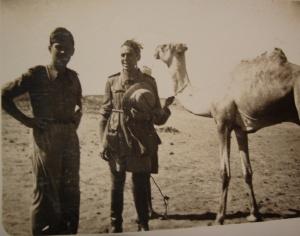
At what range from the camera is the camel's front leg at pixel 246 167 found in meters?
2.67

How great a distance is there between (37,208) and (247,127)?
1.42 meters

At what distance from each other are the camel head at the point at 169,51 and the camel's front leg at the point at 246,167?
634mm

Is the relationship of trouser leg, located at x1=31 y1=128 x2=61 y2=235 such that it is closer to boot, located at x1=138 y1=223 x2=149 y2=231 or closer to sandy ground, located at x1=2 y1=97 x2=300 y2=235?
sandy ground, located at x1=2 y1=97 x2=300 y2=235

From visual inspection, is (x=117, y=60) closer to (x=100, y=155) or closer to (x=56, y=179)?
(x=100, y=155)

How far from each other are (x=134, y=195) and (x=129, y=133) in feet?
1.23

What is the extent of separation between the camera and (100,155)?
2.49 metres

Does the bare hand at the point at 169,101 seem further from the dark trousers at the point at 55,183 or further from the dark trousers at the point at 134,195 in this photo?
the dark trousers at the point at 55,183

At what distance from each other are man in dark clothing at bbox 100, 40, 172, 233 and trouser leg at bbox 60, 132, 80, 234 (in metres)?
0.17

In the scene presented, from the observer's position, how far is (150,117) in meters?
2.57

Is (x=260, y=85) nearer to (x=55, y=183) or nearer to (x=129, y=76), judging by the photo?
(x=129, y=76)

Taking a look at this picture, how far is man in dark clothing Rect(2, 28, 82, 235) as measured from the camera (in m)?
2.38

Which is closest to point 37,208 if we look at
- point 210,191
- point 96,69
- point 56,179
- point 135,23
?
point 56,179

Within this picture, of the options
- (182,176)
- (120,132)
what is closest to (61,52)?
(120,132)

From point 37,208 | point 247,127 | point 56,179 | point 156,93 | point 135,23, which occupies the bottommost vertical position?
point 37,208
